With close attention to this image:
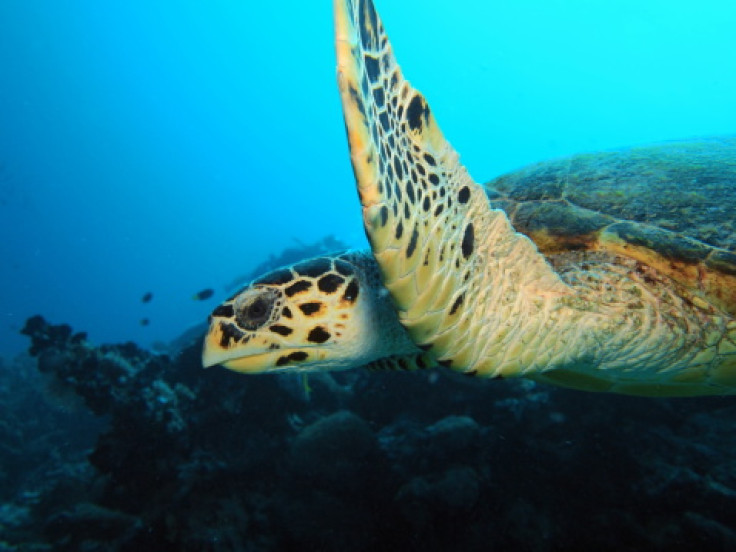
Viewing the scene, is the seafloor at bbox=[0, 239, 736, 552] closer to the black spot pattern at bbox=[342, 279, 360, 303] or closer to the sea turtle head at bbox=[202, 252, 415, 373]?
the sea turtle head at bbox=[202, 252, 415, 373]

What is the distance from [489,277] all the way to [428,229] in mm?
324

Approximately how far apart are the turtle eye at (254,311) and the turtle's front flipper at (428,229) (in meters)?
0.53

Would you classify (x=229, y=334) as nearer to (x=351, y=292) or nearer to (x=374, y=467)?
(x=351, y=292)

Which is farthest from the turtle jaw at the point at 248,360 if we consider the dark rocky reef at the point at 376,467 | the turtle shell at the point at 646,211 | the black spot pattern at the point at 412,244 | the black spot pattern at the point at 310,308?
the dark rocky reef at the point at 376,467

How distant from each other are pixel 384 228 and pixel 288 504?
3318 mm

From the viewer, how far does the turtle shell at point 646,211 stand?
4.75ft

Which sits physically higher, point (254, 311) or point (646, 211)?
point (254, 311)

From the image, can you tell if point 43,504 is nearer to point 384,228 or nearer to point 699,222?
point 384,228

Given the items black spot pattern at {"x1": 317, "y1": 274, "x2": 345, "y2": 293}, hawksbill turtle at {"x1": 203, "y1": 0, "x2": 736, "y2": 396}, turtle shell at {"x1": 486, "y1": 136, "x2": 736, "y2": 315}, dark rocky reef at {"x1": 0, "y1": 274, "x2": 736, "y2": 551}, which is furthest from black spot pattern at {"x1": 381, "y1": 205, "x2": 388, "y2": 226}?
dark rocky reef at {"x1": 0, "y1": 274, "x2": 736, "y2": 551}

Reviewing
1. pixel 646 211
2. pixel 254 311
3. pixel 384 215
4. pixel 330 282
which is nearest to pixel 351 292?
pixel 330 282

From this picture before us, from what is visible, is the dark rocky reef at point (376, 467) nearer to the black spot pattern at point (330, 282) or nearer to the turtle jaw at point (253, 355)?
the turtle jaw at point (253, 355)

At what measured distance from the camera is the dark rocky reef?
2.72 m

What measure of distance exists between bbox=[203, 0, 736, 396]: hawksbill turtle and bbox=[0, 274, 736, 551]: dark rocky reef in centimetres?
121

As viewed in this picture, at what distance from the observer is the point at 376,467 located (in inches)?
141
